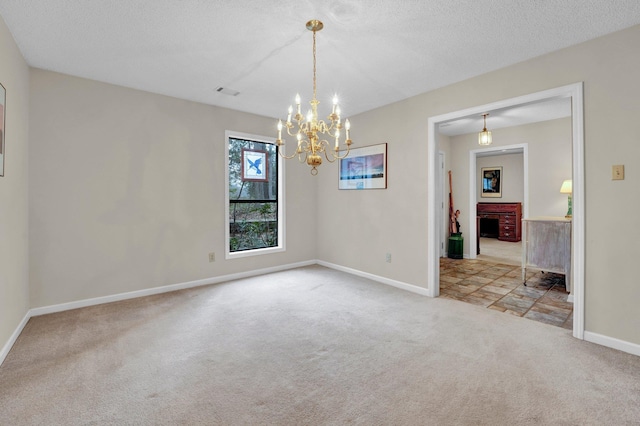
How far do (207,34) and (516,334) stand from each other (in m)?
3.64

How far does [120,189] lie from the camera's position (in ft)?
11.6

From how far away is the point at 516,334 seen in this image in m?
2.66

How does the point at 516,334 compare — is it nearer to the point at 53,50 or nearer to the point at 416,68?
the point at 416,68

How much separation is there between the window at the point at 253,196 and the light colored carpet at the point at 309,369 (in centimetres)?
157

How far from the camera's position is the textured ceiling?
2107 mm

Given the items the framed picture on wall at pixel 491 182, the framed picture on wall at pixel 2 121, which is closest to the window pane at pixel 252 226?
the framed picture on wall at pixel 2 121

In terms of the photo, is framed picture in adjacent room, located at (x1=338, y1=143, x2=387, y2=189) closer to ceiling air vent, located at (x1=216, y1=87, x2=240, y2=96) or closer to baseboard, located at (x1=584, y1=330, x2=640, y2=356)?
ceiling air vent, located at (x1=216, y1=87, x2=240, y2=96)

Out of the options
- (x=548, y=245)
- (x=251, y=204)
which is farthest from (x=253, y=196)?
(x=548, y=245)

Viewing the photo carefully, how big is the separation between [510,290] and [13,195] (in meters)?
5.31

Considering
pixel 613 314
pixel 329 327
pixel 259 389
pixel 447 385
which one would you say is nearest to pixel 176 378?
pixel 259 389

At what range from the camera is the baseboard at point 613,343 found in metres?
2.32

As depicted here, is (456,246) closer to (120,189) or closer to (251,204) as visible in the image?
(251,204)

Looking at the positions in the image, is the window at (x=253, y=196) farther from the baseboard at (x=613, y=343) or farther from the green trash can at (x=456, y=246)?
the baseboard at (x=613, y=343)

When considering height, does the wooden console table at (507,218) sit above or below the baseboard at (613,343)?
above
